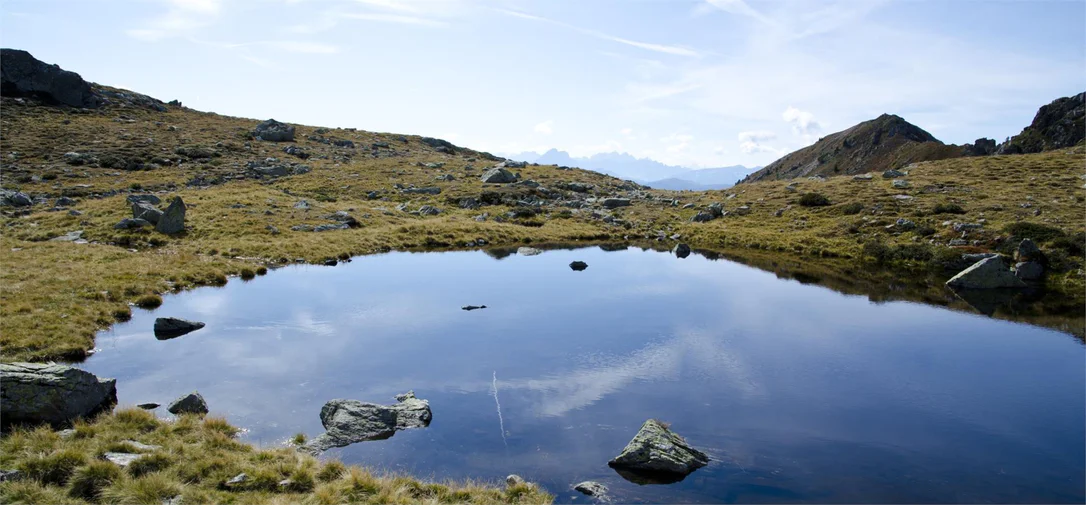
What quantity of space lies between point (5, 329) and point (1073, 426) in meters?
37.1

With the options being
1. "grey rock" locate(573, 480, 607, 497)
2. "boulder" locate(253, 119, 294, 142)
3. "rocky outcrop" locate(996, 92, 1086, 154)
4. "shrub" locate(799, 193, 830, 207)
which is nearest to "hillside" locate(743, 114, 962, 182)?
"rocky outcrop" locate(996, 92, 1086, 154)

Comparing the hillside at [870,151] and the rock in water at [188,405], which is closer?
the rock in water at [188,405]

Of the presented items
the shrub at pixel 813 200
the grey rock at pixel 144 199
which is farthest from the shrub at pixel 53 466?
the shrub at pixel 813 200

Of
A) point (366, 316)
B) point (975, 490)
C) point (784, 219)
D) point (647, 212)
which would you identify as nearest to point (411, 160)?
point (647, 212)

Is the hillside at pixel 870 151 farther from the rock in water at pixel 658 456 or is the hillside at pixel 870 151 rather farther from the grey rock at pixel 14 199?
the grey rock at pixel 14 199

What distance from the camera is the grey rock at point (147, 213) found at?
152ft

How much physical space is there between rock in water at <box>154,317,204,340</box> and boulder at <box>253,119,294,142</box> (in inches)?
3788

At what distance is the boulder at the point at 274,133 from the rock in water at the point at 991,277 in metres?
111

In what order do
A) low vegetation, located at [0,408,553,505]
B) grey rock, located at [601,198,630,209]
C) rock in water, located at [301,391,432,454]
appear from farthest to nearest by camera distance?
1. grey rock, located at [601,198,630,209]
2. rock in water, located at [301,391,432,454]
3. low vegetation, located at [0,408,553,505]

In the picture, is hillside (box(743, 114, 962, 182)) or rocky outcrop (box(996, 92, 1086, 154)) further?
hillside (box(743, 114, 962, 182))

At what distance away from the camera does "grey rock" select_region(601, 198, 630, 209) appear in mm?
81537

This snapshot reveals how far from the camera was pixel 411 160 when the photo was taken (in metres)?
105

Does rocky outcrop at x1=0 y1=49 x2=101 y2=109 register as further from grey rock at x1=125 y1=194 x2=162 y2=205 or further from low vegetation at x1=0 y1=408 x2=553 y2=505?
low vegetation at x1=0 y1=408 x2=553 y2=505

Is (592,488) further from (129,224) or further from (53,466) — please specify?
(129,224)
